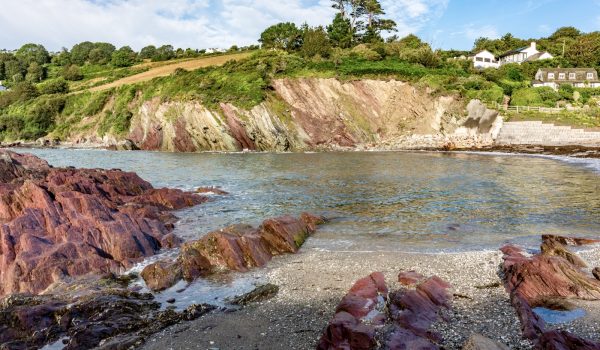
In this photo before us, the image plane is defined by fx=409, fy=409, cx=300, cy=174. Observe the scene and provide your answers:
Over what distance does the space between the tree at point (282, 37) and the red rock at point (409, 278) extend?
82355 mm

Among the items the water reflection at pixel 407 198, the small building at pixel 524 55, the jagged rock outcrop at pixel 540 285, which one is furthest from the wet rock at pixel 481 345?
the small building at pixel 524 55

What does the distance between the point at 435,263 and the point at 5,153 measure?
81.4 ft

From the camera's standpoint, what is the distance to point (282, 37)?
3585 inches

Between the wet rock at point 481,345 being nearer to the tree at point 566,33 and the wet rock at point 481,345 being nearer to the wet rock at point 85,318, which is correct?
the wet rock at point 85,318

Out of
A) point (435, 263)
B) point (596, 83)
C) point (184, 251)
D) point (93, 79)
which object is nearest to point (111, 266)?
point (184, 251)

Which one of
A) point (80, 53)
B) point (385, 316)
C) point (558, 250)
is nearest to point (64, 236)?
point (385, 316)

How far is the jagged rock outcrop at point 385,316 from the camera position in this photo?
7.31 m

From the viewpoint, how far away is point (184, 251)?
12.6 meters

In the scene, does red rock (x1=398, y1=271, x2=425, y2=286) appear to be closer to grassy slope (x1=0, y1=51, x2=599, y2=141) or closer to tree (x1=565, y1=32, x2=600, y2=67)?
grassy slope (x1=0, y1=51, x2=599, y2=141)

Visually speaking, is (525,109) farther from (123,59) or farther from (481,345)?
(123,59)

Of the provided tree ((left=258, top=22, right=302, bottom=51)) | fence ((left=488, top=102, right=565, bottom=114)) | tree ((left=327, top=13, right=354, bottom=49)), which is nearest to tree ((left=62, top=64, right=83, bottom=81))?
tree ((left=258, top=22, right=302, bottom=51))

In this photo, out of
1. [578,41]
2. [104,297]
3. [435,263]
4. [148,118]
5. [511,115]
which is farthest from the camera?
[578,41]

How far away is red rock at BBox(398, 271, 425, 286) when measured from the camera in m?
10.4

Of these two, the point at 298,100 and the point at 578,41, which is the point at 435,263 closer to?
the point at 298,100
